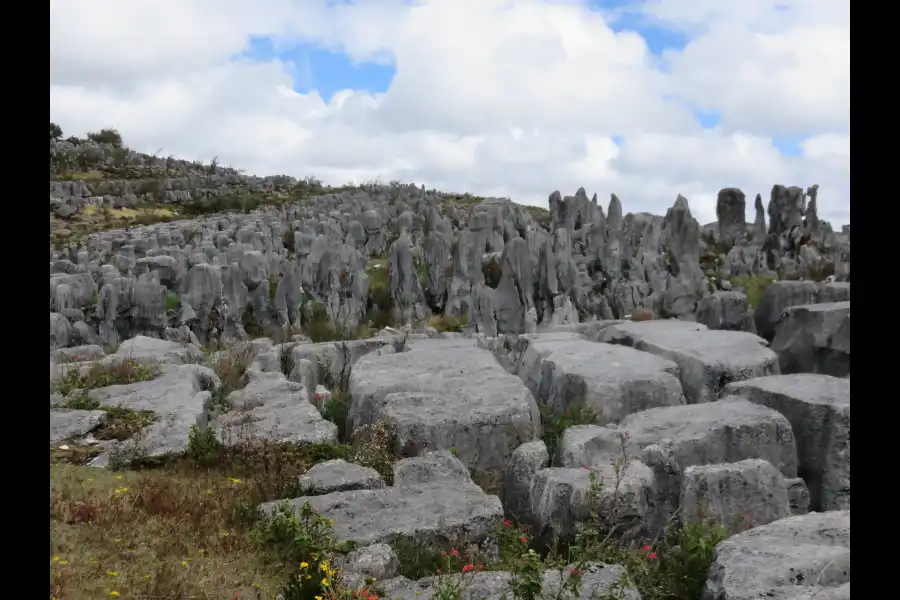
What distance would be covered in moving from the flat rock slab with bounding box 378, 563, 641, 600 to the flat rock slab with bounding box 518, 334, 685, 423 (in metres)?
3.50

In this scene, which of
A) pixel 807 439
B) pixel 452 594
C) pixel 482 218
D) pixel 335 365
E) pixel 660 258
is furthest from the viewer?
pixel 482 218

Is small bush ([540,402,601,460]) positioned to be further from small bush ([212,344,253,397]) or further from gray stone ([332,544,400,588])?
small bush ([212,344,253,397])

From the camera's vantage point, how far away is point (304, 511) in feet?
15.8

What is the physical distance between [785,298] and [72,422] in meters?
11.8

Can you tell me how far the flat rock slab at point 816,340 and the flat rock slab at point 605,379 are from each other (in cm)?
259

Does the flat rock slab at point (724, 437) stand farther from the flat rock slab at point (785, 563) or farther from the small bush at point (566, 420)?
the flat rock slab at point (785, 563)

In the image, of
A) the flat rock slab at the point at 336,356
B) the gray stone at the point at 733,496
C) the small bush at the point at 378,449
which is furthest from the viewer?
the flat rock slab at the point at 336,356

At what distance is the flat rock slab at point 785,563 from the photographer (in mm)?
3613

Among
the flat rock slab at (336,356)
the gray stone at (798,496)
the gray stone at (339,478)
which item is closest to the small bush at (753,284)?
the flat rock slab at (336,356)

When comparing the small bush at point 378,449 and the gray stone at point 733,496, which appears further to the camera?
the small bush at point 378,449
